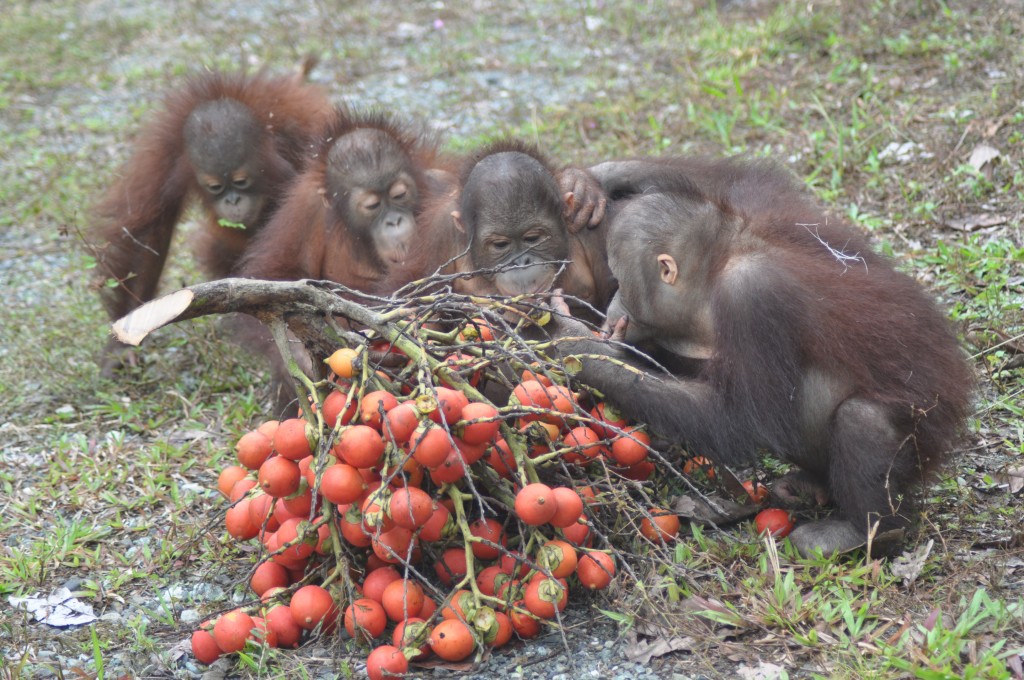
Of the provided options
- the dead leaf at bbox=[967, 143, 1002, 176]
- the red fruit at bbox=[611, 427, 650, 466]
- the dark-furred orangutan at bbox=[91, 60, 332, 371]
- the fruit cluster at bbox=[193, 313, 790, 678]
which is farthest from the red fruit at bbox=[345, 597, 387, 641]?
the dead leaf at bbox=[967, 143, 1002, 176]

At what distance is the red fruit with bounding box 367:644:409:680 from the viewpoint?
277 cm

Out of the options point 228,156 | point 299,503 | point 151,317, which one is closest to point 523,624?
point 299,503

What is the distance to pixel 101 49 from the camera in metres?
10.5

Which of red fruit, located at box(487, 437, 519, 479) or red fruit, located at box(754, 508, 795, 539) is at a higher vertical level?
red fruit, located at box(487, 437, 519, 479)

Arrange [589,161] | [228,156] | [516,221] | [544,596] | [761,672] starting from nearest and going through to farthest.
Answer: [761,672]
[544,596]
[516,221]
[228,156]
[589,161]

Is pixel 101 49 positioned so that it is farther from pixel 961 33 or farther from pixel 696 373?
pixel 696 373

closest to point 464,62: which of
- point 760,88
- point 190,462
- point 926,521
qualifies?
point 760,88

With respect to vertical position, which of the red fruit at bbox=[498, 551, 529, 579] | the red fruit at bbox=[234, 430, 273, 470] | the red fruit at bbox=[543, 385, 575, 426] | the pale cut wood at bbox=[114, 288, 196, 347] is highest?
the pale cut wood at bbox=[114, 288, 196, 347]

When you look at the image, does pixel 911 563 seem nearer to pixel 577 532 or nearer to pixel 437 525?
pixel 577 532

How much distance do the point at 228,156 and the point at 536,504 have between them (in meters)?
3.42

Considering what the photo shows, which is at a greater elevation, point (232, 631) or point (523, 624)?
point (523, 624)

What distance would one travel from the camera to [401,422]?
111 inches

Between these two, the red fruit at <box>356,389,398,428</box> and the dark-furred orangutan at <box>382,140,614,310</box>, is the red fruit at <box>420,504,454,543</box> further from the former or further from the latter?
the dark-furred orangutan at <box>382,140,614,310</box>

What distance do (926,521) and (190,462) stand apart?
115 inches
